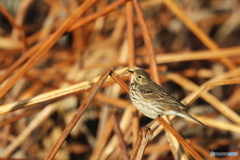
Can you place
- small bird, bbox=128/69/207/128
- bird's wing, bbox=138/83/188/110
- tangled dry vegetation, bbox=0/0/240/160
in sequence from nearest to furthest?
small bird, bbox=128/69/207/128 → bird's wing, bbox=138/83/188/110 → tangled dry vegetation, bbox=0/0/240/160

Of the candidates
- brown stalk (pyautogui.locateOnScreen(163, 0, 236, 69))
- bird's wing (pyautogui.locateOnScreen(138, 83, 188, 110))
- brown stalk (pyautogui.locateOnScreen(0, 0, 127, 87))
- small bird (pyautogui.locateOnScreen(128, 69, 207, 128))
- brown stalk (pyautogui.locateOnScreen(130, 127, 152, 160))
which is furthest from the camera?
brown stalk (pyautogui.locateOnScreen(163, 0, 236, 69))

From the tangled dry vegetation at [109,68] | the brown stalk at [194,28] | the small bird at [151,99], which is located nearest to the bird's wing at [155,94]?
the small bird at [151,99]

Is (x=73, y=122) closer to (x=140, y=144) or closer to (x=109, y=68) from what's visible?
(x=140, y=144)

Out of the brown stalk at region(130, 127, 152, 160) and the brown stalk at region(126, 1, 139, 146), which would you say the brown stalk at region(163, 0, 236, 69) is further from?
the brown stalk at region(130, 127, 152, 160)

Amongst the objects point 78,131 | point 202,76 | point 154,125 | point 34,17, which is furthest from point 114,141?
point 34,17

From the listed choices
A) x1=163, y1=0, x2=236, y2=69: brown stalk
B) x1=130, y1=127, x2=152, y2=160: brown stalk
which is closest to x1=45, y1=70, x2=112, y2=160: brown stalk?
x1=130, y1=127, x2=152, y2=160: brown stalk

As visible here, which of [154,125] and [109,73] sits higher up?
[109,73]

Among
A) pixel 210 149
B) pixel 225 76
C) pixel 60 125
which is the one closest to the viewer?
pixel 225 76

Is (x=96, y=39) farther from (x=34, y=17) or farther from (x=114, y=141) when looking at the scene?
(x=114, y=141)

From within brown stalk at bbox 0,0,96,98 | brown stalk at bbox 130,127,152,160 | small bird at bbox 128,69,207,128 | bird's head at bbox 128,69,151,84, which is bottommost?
brown stalk at bbox 130,127,152,160
